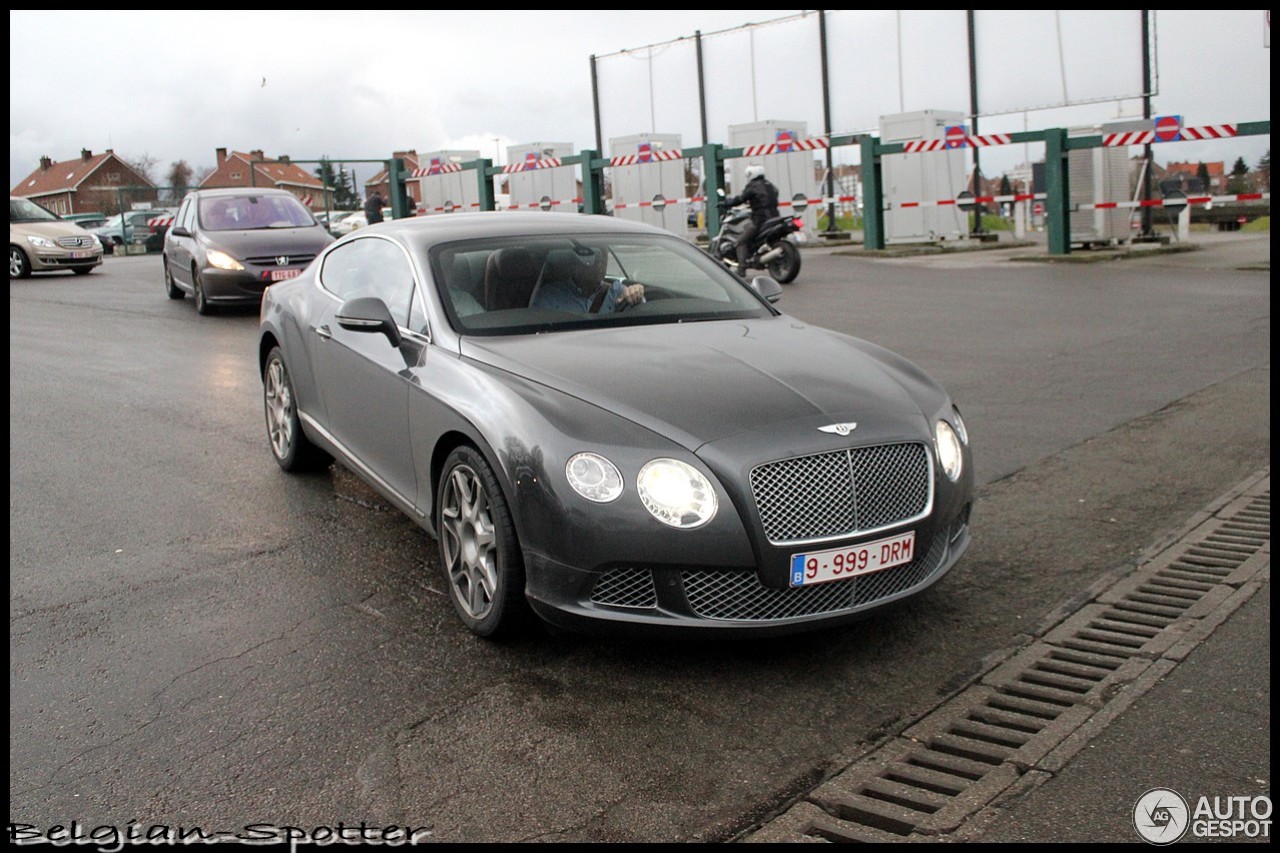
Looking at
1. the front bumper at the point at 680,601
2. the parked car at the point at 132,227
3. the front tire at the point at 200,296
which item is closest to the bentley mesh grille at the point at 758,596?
the front bumper at the point at 680,601

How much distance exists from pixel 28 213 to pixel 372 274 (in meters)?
19.6

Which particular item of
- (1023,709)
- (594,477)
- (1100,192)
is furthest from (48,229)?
(1023,709)

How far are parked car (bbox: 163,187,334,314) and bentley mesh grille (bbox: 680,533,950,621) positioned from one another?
12.1 meters

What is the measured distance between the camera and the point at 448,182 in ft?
118

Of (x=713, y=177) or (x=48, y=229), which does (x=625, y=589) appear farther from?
(x=713, y=177)

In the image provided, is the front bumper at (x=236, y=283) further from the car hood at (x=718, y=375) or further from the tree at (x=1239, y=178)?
the tree at (x=1239, y=178)

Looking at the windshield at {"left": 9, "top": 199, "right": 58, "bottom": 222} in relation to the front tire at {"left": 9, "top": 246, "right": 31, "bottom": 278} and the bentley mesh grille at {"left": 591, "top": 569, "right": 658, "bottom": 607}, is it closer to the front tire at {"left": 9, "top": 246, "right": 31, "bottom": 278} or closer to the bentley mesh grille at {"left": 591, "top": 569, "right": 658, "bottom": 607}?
the front tire at {"left": 9, "top": 246, "right": 31, "bottom": 278}

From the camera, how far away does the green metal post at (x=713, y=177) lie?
2638 centimetres

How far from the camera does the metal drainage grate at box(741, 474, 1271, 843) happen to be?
3340 mm

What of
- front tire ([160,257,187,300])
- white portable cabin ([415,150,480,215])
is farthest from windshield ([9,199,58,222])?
white portable cabin ([415,150,480,215])

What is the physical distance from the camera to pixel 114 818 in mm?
3377

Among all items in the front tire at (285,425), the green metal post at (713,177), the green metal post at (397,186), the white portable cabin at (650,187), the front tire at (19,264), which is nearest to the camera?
the front tire at (285,425)

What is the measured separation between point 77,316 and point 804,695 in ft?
45.9

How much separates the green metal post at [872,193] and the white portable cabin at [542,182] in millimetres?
10819
